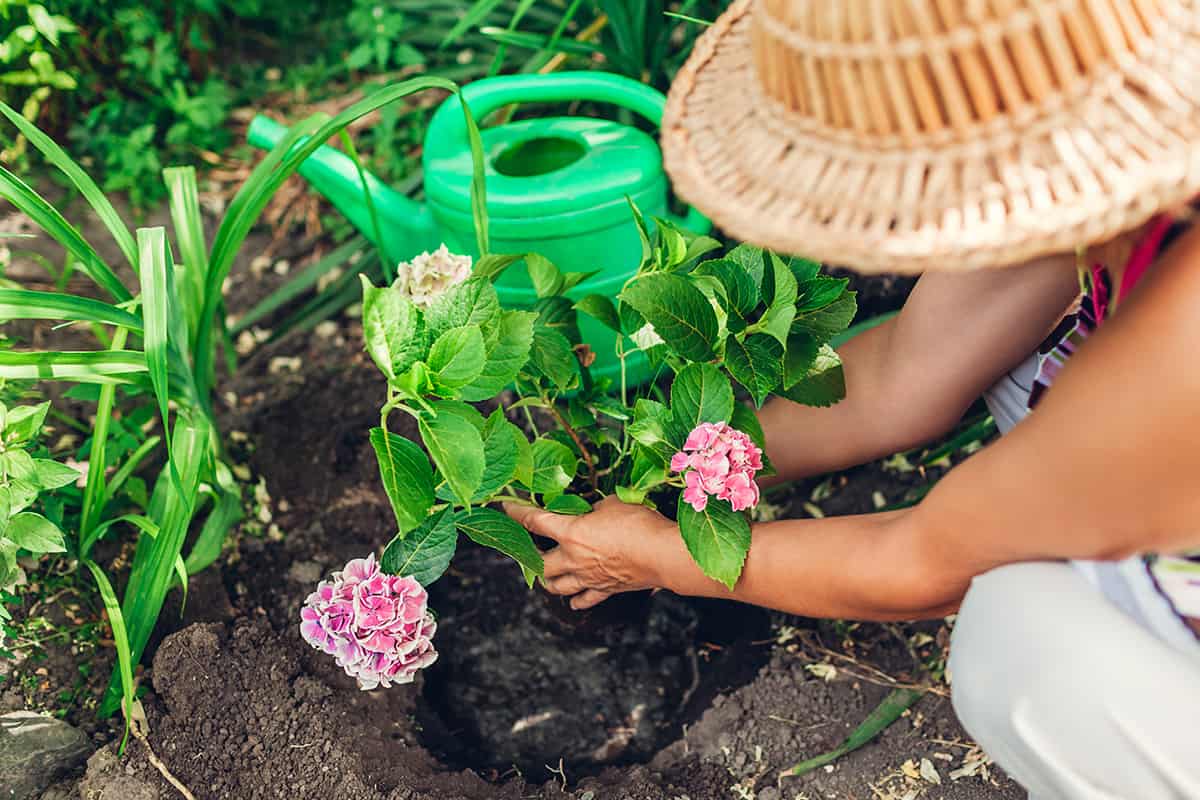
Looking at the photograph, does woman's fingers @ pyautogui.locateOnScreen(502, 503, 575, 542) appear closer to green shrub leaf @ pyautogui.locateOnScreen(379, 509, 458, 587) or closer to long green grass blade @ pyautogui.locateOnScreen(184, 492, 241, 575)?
green shrub leaf @ pyautogui.locateOnScreen(379, 509, 458, 587)

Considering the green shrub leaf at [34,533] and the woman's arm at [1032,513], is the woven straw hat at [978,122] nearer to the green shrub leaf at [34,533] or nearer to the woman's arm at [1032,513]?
the woman's arm at [1032,513]

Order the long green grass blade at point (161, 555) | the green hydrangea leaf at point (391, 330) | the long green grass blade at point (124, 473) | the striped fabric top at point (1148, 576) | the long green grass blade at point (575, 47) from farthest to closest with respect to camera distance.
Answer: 1. the long green grass blade at point (575, 47)
2. the long green grass blade at point (124, 473)
3. the long green grass blade at point (161, 555)
4. the green hydrangea leaf at point (391, 330)
5. the striped fabric top at point (1148, 576)

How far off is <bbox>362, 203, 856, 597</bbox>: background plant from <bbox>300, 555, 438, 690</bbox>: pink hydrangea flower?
2.2 inches

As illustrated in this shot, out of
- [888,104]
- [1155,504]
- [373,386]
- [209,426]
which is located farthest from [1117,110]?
[373,386]

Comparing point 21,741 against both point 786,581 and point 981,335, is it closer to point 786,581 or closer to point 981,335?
point 786,581

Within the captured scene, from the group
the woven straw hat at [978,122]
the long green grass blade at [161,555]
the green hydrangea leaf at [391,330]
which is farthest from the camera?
the long green grass blade at [161,555]

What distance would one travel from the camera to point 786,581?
1218 millimetres

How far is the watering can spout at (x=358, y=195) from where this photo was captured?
164 centimetres

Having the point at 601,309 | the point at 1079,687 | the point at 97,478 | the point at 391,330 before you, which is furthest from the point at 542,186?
the point at 1079,687

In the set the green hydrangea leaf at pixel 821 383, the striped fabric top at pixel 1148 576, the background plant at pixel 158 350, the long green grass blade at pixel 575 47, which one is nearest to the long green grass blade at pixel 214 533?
the background plant at pixel 158 350

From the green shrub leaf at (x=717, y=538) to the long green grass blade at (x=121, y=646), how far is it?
2.39 feet

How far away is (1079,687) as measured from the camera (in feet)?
3.23

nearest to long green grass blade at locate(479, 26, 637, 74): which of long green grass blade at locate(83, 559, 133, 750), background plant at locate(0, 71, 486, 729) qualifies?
background plant at locate(0, 71, 486, 729)

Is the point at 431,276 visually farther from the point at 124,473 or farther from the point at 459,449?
the point at 124,473
